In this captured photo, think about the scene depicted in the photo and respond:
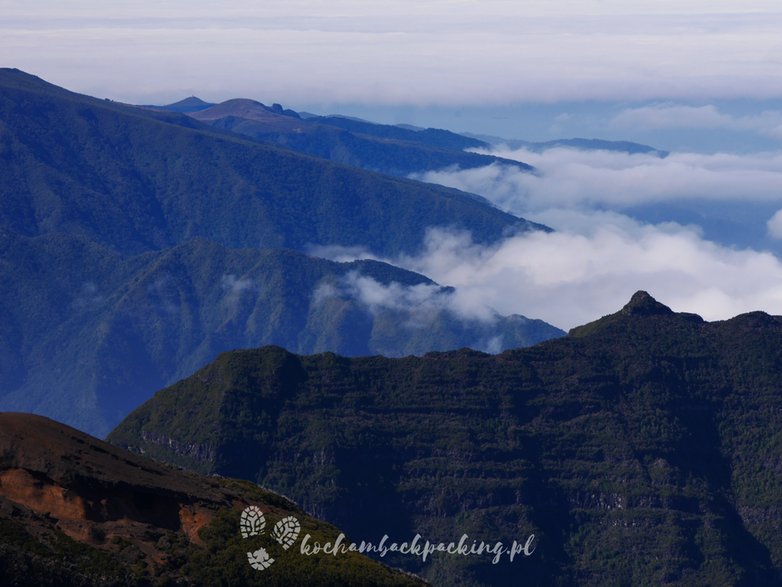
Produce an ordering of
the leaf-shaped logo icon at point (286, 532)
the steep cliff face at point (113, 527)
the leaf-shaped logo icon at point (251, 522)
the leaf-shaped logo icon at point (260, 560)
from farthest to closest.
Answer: the leaf-shaped logo icon at point (286, 532)
the leaf-shaped logo icon at point (251, 522)
the leaf-shaped logo icon at point (260, 560)
the steep cliff face at point (113, 527)

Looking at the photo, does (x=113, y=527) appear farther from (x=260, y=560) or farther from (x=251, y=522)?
(x=251, y=522)

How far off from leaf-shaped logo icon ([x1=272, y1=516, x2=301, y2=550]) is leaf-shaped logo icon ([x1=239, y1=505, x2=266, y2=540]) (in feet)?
2.84

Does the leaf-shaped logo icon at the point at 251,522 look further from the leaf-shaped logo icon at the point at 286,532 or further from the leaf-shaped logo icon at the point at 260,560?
the leaf-shaped logo icon at the point at 260,560

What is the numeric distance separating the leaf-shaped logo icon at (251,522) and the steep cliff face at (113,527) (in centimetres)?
41

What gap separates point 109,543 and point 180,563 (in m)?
4.29

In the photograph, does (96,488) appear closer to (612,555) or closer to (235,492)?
(235,492)

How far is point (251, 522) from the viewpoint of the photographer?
116 meters

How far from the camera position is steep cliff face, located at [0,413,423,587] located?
102 metres

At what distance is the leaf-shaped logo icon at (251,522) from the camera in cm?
11431

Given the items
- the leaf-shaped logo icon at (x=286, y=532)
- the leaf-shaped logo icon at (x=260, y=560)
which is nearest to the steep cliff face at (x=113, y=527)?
the leaf-shaped logo icon at (x=260, y=560)

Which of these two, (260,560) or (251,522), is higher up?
(251,522)

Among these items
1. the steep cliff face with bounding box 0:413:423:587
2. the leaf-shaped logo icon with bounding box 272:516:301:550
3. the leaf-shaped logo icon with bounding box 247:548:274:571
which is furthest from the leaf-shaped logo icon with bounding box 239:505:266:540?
the leaf-shaped logo icon with bounding box 247:548:274:571

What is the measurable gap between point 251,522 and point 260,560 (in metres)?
3.65

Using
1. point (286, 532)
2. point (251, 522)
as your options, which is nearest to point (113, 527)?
point (251, 522)
